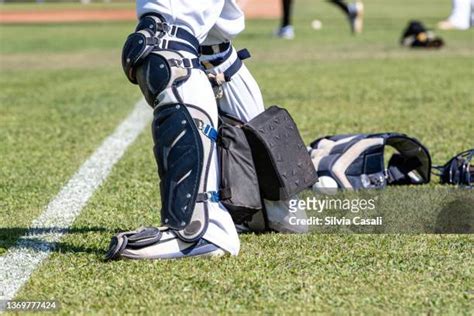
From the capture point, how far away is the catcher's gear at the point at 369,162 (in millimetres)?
5617

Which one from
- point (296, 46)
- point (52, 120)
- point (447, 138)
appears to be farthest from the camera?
point (296, 46)

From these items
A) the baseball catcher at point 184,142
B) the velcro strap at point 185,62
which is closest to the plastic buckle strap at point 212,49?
the baseball catcher at point 184,142

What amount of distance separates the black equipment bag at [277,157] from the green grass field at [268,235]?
0.22m

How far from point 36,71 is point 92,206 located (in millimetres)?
8517

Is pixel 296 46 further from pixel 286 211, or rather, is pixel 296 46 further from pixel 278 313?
pixel 278 313

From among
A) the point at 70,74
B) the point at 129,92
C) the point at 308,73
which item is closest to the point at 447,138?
the point at 129,92

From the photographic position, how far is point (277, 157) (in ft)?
14.9

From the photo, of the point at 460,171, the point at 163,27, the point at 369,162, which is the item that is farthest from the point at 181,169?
the point at 460,171

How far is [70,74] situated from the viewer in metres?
13.1

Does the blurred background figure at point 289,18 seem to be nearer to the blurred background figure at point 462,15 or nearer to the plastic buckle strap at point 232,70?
the blurred background figure at point 462,15

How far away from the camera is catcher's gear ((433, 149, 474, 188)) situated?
5.80 meters

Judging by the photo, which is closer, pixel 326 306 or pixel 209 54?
pixel 326 306

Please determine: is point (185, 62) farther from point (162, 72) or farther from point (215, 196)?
point (215, 196)

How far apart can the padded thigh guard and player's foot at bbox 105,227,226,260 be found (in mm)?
36
